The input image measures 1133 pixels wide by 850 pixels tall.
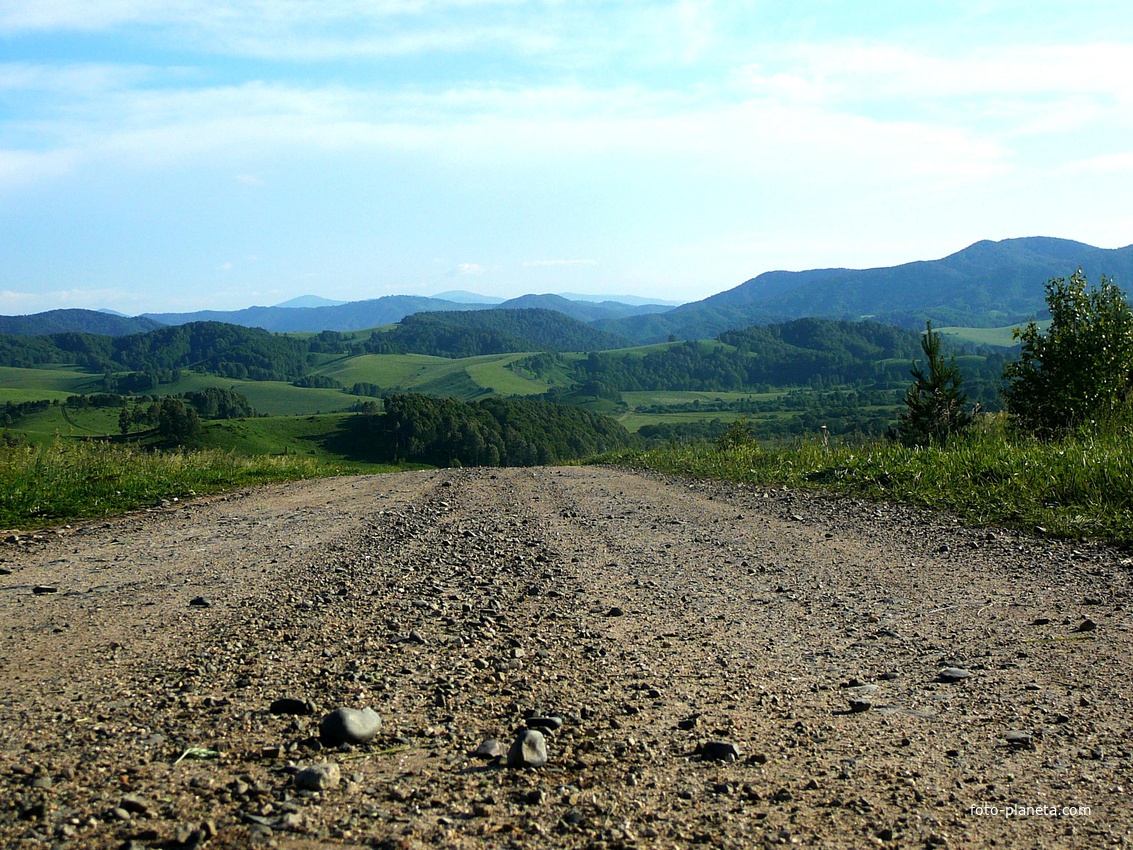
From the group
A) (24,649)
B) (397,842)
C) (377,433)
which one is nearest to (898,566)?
(397,842)

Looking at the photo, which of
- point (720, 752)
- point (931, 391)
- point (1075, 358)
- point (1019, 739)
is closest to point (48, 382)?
point (931, 391)

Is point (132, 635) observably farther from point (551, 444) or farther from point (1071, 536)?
point (551, 444)

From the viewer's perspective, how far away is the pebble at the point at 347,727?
10.4 feet

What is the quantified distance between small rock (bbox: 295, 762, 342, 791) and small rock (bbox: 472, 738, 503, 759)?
0.54 m

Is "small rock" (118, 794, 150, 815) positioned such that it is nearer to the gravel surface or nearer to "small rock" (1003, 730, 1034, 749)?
the gravel surface

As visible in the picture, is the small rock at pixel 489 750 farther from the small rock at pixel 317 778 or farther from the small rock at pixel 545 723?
the small rock at pixel 317 778

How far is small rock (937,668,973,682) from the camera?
160 inches

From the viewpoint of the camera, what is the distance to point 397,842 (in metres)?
Result: 2.46

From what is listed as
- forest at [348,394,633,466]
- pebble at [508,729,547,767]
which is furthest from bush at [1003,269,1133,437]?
forest at [348,394,633,466]

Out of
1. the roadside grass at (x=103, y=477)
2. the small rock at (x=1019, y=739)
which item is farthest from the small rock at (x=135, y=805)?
the roadside grass at (x=103, y=477)

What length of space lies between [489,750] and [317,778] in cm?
67

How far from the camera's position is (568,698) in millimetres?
3793

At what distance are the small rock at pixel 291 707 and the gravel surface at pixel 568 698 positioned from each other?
2 centimetres

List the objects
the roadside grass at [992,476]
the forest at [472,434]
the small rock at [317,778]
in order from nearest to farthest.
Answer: the small rock at [317,778] → the roadside grass at [992,476] → the forest at [472,434]
